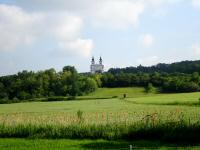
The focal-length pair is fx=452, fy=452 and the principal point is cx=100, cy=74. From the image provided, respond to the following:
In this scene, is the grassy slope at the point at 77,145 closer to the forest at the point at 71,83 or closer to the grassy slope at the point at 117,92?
the forest at the point at 71,83

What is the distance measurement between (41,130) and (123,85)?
364ft

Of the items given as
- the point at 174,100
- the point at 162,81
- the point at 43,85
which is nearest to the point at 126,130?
the point at 174,100

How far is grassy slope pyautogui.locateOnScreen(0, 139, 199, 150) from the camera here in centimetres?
2488

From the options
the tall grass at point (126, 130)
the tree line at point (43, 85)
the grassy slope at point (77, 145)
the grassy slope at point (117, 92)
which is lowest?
the grassy slope at point (77, 145)

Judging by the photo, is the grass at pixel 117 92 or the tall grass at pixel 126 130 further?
the grass at pixel 117 92

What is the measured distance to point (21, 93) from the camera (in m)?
122

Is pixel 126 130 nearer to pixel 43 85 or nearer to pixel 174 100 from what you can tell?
pixel 174 100

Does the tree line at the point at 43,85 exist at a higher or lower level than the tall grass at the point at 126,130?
higher

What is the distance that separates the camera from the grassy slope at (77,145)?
24.9 m

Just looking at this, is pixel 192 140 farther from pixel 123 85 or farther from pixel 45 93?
pixel 123 85

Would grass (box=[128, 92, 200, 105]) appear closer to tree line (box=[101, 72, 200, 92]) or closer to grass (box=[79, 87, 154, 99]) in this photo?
tree line (box=[101, 72, 200, 92])

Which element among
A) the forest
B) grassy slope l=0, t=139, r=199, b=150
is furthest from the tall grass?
the forest

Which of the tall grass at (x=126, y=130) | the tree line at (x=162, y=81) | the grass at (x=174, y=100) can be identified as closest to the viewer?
the tall grass at (x=126, y=130)

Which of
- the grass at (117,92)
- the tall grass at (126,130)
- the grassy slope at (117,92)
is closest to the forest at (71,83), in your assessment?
the grass at (117,92)
